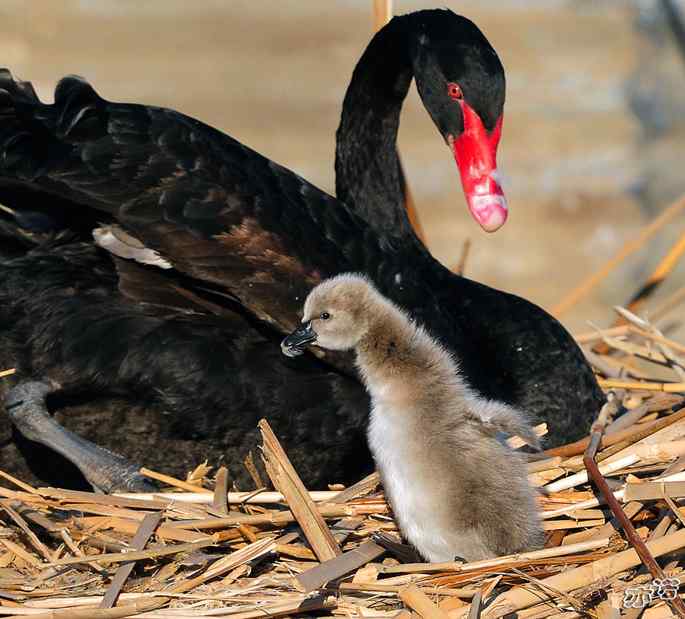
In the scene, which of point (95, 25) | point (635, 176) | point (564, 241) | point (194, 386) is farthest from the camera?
point (95, 25)

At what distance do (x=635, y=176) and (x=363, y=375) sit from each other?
5.13 meters

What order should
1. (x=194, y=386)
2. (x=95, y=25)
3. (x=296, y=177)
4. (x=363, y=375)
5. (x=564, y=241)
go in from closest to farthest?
(x=363, y=375) → (x=194, y=386) → (x=296, y=177) → (x=564, y=241) → (x=95, y=25)

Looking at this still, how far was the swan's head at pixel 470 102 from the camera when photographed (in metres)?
3.13

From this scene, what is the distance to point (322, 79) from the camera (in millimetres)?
7934

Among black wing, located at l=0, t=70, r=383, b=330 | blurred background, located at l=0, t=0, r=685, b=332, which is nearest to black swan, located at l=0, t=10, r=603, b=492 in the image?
black wing, located at l=0, t=70, r=383, b=330

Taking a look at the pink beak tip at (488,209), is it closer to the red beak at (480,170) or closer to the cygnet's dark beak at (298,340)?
the red beak at (480,170)

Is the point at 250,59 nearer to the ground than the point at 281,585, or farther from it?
farther from it

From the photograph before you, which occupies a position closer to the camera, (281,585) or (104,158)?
(281,585)

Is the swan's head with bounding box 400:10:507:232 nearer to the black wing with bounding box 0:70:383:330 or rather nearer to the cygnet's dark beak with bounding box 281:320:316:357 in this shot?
the black wing with bounding box 0:70:383:330

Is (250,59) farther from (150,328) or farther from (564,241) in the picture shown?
(150,328)

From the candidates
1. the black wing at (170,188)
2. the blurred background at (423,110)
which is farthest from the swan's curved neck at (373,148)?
the blurred background at (423,110)

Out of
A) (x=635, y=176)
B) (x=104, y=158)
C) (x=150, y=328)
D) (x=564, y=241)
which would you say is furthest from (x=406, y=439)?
(x=635, y=176)

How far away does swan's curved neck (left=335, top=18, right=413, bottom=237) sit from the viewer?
3.73 m

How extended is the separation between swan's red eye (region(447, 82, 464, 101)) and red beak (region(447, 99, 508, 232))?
0.05 ft
